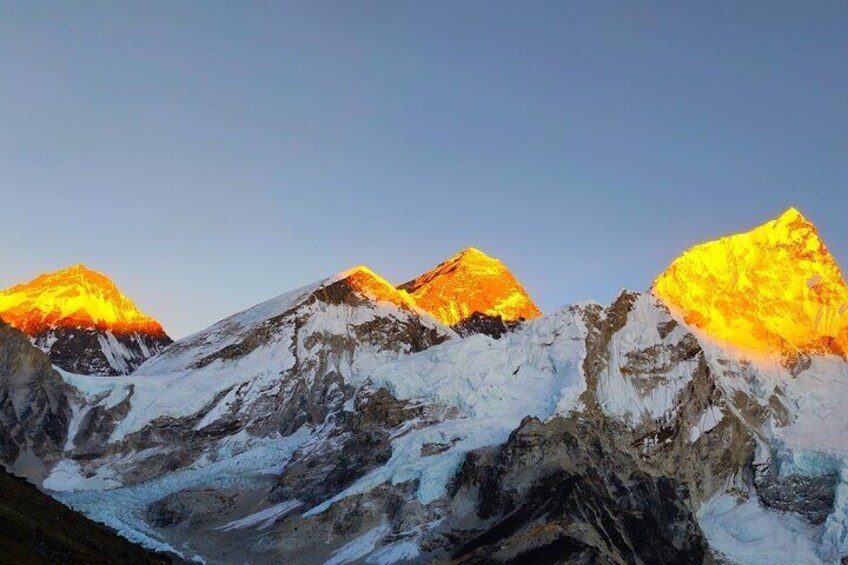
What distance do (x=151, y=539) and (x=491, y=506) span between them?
6678cm

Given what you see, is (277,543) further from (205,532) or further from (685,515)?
(685,515)

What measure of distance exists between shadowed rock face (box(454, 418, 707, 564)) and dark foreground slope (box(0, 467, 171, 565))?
69456mm

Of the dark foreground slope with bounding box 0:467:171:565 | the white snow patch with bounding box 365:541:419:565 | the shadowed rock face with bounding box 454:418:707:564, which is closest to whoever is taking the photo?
the dark foreground slope with bounding box 0:467:171:565

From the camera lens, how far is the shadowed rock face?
157 metres

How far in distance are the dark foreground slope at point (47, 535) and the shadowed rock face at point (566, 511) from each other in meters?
69.5

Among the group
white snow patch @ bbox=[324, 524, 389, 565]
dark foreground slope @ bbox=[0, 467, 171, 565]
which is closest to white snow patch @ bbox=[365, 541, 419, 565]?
white snow patch @ bbox=[324, 524, 389, 565]

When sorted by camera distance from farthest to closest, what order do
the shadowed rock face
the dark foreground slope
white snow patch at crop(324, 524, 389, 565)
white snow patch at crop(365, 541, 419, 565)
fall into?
white snow patch at crop(324, 524, 389, 565) → white snow patch at crop(365, 541, 419, 565) → the shadowed rock face → the dark foreground slope

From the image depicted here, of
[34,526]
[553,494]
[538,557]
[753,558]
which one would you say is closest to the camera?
[34,526]

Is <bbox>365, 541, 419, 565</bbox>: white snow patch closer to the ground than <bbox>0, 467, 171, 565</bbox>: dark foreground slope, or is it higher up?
closer to the ground

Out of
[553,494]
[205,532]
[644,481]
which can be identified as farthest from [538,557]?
[205,532]

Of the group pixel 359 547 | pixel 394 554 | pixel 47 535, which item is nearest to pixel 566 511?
pixel 394 554

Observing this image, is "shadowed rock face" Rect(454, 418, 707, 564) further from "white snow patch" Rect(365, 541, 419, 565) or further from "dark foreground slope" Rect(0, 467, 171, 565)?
"dark foreground slope" Rect(0, 467, 171, 565)

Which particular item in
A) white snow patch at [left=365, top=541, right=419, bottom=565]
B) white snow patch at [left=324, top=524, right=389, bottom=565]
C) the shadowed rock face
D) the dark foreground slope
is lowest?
the shadowed rock face

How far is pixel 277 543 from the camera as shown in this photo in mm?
184750
